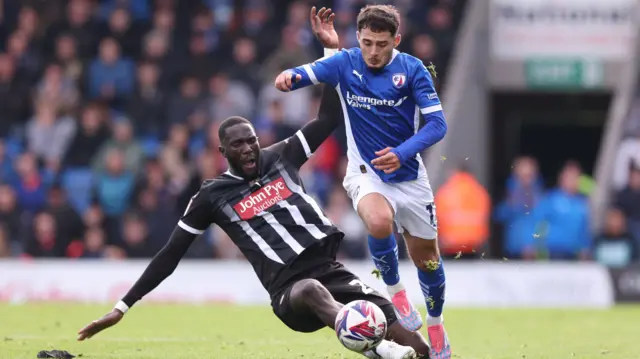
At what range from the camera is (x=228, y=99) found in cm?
1983

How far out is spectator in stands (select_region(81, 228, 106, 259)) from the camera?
1795cm

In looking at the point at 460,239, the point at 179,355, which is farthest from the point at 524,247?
the point at 179,355

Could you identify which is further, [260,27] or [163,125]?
[260,27]

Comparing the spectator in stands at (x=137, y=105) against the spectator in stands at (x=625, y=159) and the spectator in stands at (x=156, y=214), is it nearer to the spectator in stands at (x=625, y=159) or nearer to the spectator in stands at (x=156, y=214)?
the spectator in stands at (x=156, y=214)

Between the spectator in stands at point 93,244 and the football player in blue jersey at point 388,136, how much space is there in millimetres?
9090

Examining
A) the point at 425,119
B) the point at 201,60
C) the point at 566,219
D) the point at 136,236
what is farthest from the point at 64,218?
the point at 425,119

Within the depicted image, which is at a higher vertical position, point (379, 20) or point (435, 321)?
point (379, 20)

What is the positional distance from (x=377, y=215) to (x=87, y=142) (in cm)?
1107

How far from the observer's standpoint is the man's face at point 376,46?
896 cm

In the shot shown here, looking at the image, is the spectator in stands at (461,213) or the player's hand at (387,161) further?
the spectator in stands at (461,213)

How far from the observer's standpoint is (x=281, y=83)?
8758 mm

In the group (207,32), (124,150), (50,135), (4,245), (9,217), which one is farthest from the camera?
(207,32)

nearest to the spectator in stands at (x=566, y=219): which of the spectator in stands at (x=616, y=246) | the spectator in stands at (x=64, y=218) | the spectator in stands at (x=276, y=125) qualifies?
the spectator in stands at (x=616, y=246)

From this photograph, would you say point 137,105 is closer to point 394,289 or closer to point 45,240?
point 45,240
